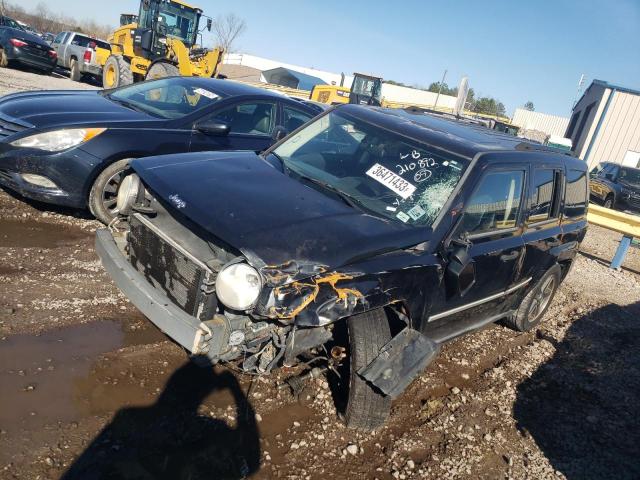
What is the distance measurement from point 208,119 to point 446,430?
13.3ft

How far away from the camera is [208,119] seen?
553cm

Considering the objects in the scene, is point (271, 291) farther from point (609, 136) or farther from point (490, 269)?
point (609, 136)

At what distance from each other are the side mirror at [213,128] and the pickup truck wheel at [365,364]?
3.01 metres

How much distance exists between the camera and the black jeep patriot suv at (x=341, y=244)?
259cm

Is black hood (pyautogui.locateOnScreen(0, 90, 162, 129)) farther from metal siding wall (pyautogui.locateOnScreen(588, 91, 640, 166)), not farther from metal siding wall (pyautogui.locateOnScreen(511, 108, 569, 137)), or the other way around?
metal siding wall (pyautogui.locateOnScreen(511, 108, 569, 137))

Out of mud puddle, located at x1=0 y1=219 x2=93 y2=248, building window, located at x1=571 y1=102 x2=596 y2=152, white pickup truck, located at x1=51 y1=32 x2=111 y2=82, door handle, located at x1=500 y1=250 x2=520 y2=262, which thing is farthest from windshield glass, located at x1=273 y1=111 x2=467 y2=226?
building window, located at x1=571 y1=102 x2=596 y2=152

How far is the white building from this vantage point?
24250mm

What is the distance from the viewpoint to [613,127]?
24891 millimetres

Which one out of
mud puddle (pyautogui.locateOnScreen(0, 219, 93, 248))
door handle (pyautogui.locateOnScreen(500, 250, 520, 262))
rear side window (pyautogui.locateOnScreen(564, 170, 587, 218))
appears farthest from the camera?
rear side window (pyautogui.locateOnScreen(564, 170, 587, 218))

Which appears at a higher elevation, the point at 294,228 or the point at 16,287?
the point at 294,228

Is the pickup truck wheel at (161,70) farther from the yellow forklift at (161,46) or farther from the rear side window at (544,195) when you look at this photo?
the rear side window at (544,195)

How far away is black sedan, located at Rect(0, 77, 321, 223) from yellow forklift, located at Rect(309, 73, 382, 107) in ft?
41.4

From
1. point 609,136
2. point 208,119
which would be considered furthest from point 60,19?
point 208,119

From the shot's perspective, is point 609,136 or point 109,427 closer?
point 109,427
